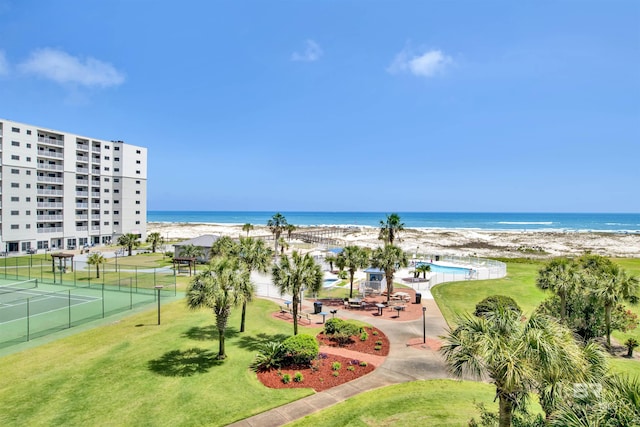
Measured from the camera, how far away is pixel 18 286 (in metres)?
38.0

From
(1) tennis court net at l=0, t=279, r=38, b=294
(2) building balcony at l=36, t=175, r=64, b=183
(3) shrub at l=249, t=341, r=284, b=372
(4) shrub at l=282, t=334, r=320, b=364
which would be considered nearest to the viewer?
(3) shrub at l=249, t=341, r=284, b=372

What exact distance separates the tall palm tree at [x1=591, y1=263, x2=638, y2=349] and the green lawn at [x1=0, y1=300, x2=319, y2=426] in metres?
21.2

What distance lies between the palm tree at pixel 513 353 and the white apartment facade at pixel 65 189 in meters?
75.5

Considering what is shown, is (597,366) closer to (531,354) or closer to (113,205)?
(531,354)

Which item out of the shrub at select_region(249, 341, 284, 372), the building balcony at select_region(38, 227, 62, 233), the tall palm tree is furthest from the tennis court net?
the tall palm tree

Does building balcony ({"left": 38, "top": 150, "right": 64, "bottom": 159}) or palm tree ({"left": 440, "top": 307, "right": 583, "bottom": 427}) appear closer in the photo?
palm tree ({"left": 440, "top": 307, "right": 583, "bottom": 427})

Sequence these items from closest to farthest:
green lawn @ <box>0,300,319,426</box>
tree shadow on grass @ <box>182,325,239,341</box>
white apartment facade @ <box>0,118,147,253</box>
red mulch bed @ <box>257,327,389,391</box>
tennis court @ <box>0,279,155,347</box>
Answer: green lawn @ <box>0,300,319,426</box>
red mulch bed @ <box>257,327,389,391</box>
tree shadow on grass @ <box>182,325,239,341</box>
tennis court @ <box>0,279,155,347</box>
white apartment facade @ <box>0,118,147,253</box>

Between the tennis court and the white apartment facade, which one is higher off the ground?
the white apartment facade

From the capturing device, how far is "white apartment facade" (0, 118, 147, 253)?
5900 centimetres

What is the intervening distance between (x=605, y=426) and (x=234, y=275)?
1718cm

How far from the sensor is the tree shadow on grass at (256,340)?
Result: 21839mm

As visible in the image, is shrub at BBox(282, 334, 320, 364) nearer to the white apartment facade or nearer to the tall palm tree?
the tall palm tree

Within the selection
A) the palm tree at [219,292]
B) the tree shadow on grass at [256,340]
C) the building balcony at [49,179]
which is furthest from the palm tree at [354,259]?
the building balcony at [49,179]

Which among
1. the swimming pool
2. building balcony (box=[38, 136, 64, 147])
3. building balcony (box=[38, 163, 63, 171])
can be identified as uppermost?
building balcony (box=[38, 136, 64, 147])
